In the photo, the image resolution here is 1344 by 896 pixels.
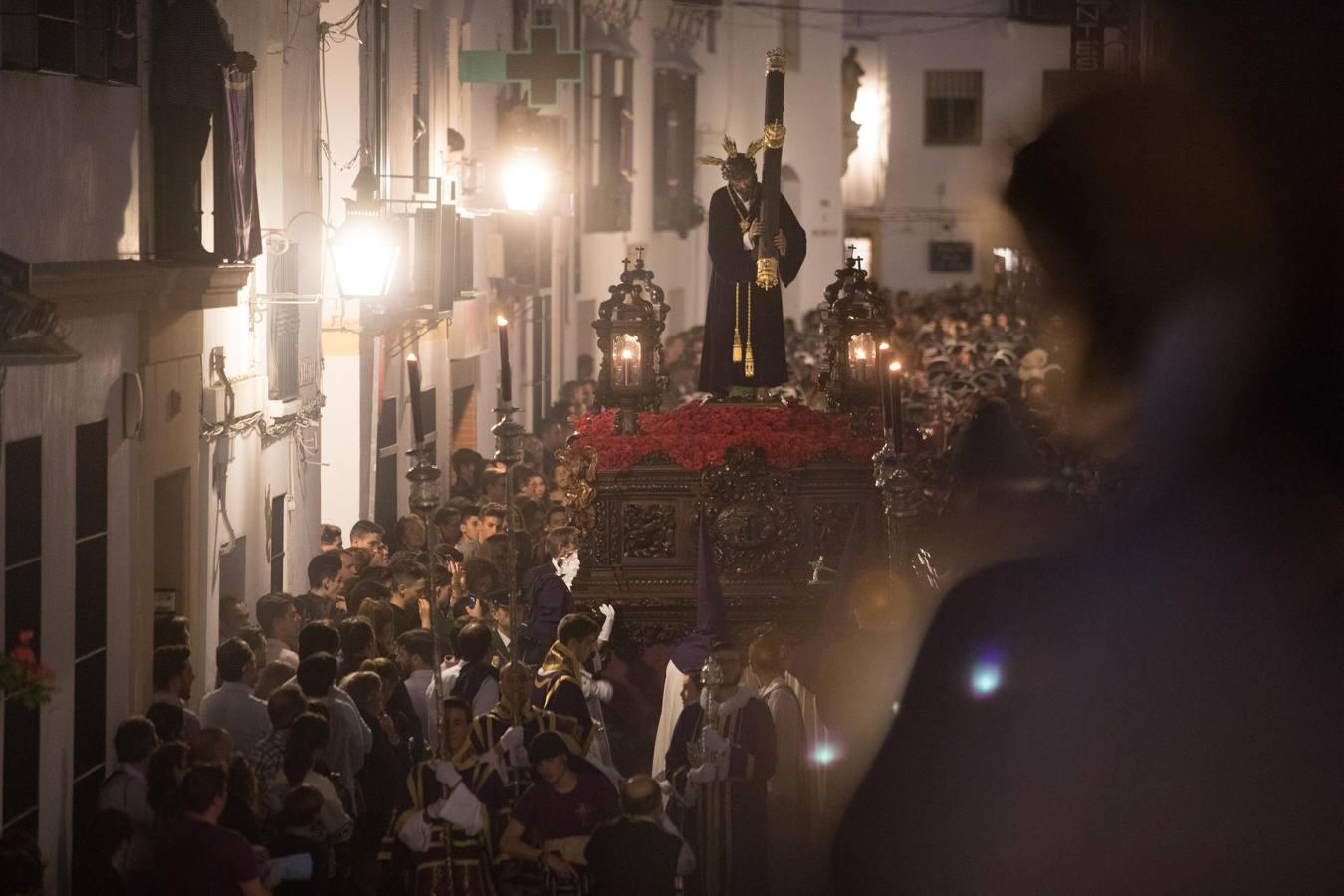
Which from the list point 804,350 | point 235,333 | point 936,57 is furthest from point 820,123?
point 235,333

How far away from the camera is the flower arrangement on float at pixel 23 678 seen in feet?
27.9

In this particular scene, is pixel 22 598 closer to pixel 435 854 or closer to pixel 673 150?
pixel 435 854

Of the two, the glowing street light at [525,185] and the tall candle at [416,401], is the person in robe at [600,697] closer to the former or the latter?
the tall candle at [416,401]

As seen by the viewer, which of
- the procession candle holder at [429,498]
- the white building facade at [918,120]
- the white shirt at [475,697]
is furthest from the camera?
the white building facade at [918,120]

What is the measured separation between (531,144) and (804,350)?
8.30m

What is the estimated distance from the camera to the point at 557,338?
3431 cm

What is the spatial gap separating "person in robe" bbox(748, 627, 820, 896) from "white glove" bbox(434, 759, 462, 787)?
94.1 inches

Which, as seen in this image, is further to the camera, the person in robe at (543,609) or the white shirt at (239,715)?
the person in robe at (543,609)

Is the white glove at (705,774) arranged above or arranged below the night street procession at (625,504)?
below

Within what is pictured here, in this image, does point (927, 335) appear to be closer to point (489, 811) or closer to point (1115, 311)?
point (489, 811)

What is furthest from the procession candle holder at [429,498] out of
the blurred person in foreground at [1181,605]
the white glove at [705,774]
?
the blurred person in foreground at [1181,605]

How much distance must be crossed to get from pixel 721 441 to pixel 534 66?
10.7 meters

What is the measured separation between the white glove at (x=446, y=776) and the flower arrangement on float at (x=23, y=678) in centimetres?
159

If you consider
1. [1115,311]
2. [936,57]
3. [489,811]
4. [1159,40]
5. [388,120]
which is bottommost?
A: [489,811]
